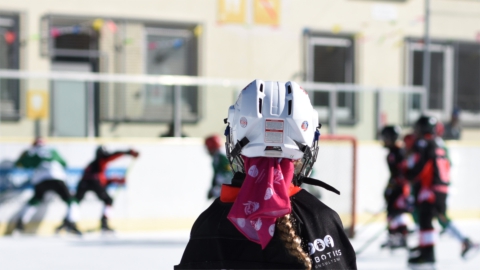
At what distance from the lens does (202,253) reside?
6.93 ft

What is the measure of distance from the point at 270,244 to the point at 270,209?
0.10 m

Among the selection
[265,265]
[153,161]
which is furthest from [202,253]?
[153,161]

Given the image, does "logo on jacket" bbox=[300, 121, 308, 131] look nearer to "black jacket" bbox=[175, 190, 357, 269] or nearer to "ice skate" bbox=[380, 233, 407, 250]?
"black jacket" bbox=[175, 190, 357, 269]

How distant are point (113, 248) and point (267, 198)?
7.41m

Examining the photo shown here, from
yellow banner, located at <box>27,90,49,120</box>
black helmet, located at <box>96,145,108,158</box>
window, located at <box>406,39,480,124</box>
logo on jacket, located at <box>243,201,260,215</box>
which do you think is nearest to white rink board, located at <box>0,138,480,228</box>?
→ black helmet, located at <box>96,145,108,158</box>

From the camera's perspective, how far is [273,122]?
2.09 metres

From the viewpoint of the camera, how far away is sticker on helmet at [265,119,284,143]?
2.08 meters

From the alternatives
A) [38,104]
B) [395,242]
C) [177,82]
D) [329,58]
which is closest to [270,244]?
[395,242]

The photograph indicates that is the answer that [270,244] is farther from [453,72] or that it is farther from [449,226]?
[453,72]

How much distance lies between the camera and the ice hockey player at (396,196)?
30.5 feet

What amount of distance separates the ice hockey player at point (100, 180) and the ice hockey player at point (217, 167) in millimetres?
1758

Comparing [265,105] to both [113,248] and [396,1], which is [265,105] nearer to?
[113,248]

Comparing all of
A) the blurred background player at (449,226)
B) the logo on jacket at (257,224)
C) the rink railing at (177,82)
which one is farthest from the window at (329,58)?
the logo on jacket at (257,224)

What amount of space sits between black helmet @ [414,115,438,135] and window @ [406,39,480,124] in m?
7.54
